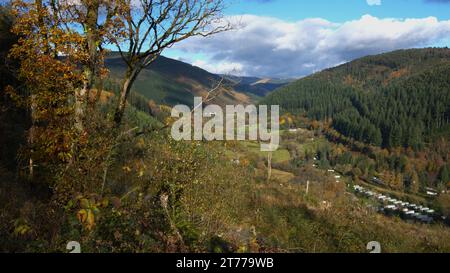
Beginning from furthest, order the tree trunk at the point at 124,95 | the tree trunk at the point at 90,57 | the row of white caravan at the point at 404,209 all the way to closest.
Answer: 1. the row of white caravan at the point at 404,209
2. the tree trunk at the point at 124,95
3. the tree trunk at the point at 90,57

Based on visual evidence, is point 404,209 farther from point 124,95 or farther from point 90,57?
point 90,57

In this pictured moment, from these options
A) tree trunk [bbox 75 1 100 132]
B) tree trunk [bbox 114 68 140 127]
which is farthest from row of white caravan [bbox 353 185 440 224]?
tree trunk [bbox 75 1 100 132]

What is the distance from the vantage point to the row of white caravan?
79688mm

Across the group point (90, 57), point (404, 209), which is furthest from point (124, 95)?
point (404, 209)

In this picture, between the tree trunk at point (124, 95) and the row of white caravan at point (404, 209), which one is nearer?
the tree trunk at point (124, 95)

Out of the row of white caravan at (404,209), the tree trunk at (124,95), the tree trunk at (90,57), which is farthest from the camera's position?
the row of white caravan at (404,209)

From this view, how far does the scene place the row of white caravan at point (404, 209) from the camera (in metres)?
79.7

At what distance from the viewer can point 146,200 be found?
8.50 m

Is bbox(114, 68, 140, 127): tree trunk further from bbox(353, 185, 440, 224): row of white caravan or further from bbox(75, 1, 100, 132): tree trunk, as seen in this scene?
bbox(353, 185, 440, 224): row of white caravan

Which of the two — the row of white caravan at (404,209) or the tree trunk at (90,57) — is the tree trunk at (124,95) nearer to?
the tree trunk at (90,57)

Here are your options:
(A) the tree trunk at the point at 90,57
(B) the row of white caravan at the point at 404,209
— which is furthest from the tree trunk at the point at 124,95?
(B) the row of white caravan at the point at 404,209

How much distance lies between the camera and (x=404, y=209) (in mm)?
85438
